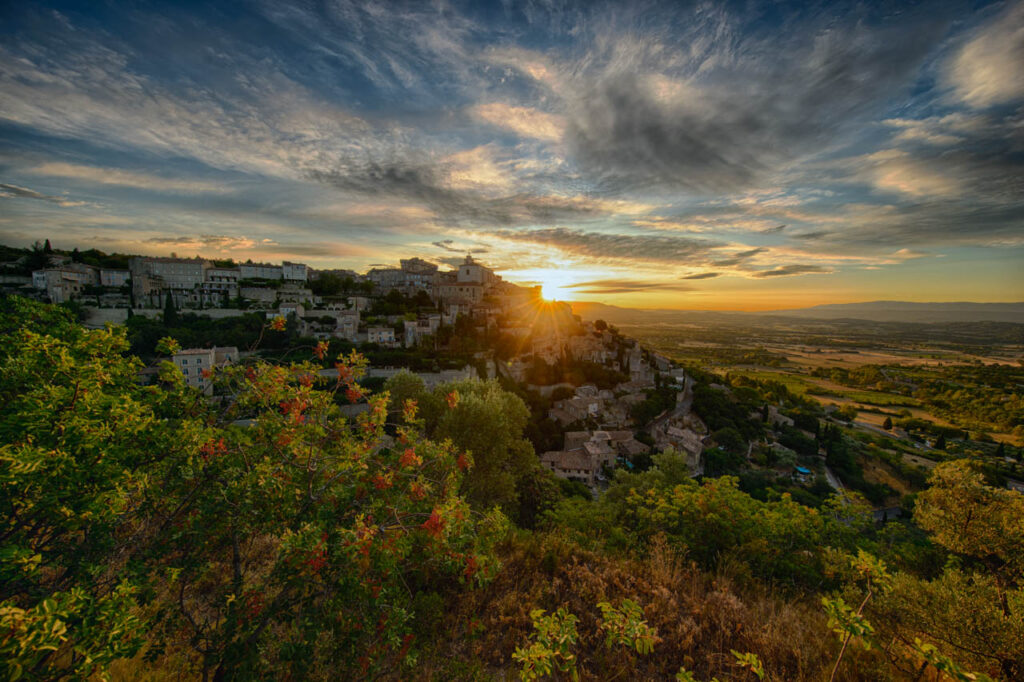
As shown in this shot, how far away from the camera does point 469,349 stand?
39719mm

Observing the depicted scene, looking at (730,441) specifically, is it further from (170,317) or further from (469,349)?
(170,317)

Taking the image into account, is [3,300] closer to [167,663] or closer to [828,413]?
[167,663]

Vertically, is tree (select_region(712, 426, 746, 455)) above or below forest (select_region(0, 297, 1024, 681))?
below

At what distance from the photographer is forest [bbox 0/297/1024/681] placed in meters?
2.62

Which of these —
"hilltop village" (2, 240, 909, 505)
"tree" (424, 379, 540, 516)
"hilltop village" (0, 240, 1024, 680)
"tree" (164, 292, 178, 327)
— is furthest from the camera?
"tree" (164, 292, 178, 327)

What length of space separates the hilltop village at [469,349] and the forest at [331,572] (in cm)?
2474

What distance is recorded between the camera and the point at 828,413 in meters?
53.4

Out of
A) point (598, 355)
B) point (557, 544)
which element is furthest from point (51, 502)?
point (598, 355)

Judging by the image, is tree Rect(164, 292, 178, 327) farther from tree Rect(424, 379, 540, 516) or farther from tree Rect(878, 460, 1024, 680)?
tree Rect(878, 460, 1024, 680)

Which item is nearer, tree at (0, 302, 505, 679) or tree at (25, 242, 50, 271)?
tree at (0, 302, 505, 679)

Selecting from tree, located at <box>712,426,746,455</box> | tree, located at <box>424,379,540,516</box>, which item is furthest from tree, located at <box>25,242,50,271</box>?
tree, located at <box>712,426,746,455</box>

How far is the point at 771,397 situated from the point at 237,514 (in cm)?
6778

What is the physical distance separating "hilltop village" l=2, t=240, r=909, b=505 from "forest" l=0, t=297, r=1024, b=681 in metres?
24.7

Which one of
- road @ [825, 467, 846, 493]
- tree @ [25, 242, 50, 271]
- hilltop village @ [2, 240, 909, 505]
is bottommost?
road @ [825, 467, 846, 493]
